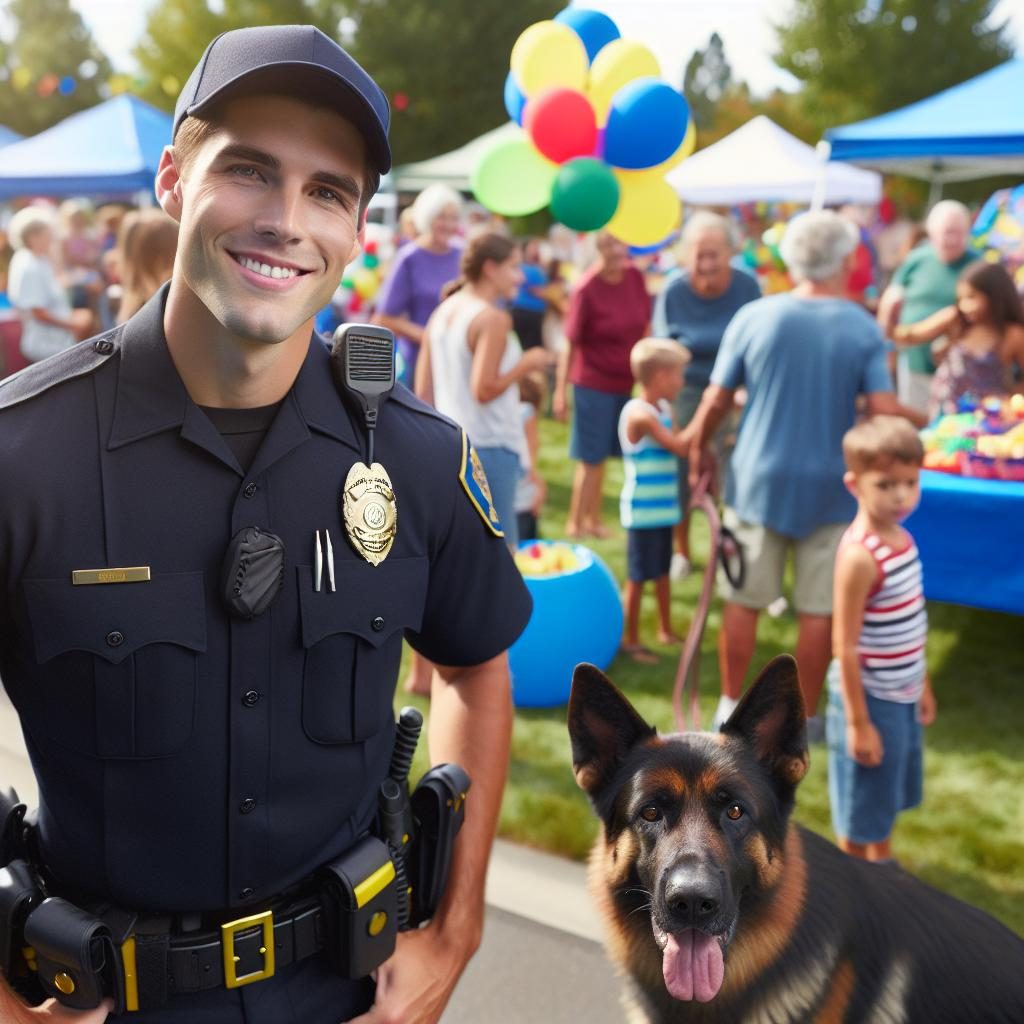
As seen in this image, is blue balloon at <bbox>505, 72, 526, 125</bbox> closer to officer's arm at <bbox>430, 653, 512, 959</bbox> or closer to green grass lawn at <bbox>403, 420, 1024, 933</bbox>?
green grass lawn at <bbox>403, 420, 1024, 933</bbox>

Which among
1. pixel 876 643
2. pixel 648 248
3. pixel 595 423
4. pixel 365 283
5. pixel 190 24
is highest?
pixel 190 24

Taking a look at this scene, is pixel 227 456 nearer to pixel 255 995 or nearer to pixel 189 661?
pixel 189 661

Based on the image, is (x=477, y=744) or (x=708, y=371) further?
(x=708, y=371)

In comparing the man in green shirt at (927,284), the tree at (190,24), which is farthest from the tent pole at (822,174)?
the tree at (190,24)

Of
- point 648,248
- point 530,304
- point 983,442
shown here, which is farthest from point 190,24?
point 983,442

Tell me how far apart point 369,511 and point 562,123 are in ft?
15.0

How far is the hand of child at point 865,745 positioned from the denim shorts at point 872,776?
0.06 meters

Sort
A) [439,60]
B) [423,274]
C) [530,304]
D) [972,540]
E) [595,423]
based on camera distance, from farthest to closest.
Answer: [439,60], [530,304], [595,423], [423,274], [972,540]

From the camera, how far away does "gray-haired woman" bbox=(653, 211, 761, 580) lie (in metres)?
6.12

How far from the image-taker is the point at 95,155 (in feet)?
38.0

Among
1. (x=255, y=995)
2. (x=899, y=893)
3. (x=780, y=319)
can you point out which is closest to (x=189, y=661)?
(x=255, y=995)

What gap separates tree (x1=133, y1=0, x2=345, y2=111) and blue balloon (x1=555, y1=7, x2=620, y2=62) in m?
36.9

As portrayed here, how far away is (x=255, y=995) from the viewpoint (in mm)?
1600

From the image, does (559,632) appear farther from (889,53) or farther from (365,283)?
(889,53)
